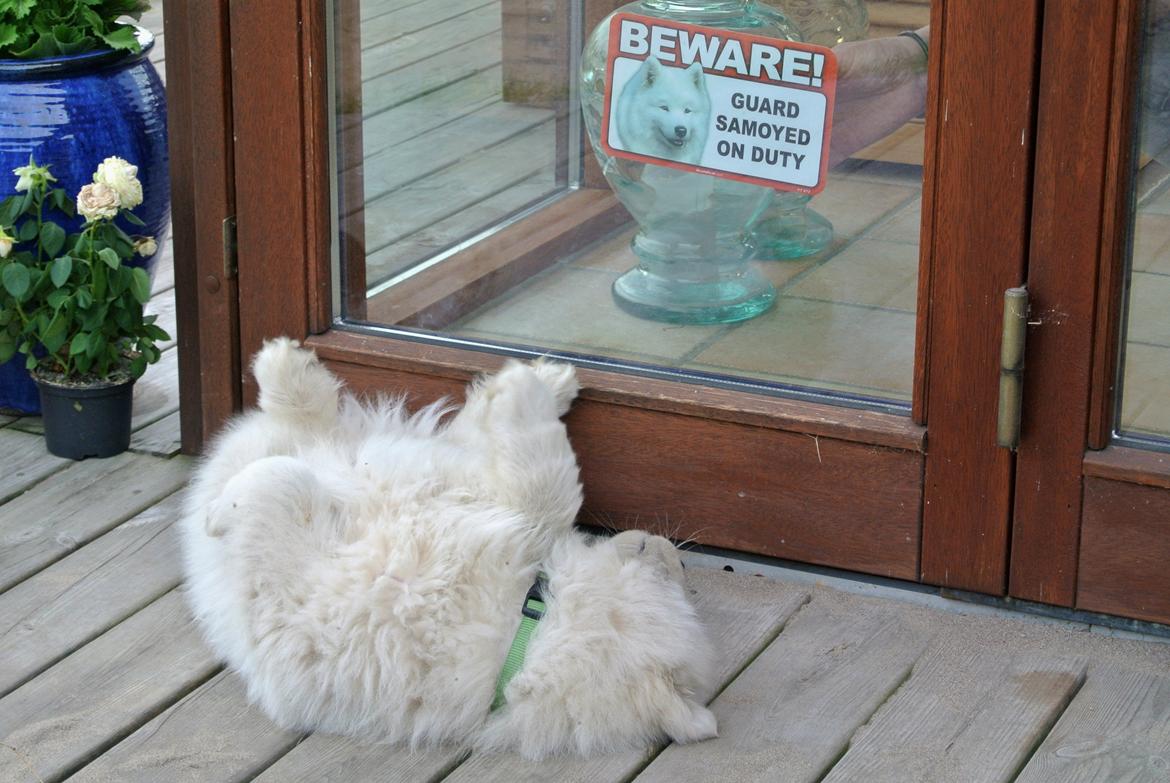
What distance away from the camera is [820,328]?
88.2 inches

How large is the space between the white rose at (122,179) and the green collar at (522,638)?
113 cm

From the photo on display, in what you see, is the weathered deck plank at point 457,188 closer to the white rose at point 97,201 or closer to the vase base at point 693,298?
the vase base at point 693,298

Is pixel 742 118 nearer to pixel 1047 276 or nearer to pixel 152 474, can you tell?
pixel 1047 276

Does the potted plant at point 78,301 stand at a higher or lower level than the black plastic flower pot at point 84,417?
higher

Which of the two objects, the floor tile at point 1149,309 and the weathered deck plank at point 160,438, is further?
the weathered deck plank at point 160,438

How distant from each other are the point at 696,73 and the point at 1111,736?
1.07 m

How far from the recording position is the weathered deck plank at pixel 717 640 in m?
1.85

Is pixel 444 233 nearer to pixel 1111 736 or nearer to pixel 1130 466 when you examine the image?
pixel 1130 466

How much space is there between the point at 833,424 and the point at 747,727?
1.60 ft

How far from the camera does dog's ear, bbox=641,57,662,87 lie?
2203 mm

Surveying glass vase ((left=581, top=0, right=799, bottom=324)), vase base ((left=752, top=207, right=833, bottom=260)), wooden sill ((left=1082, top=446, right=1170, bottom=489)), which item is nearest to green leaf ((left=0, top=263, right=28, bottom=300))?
glass vase ((left=581, top=0, right=799, bottom=324))

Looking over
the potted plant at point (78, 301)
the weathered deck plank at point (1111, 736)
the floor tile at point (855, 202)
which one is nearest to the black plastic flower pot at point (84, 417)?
the potted plant at point (78, 301)

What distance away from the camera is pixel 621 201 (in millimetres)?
2293

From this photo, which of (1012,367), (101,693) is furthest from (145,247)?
(1012,367)
